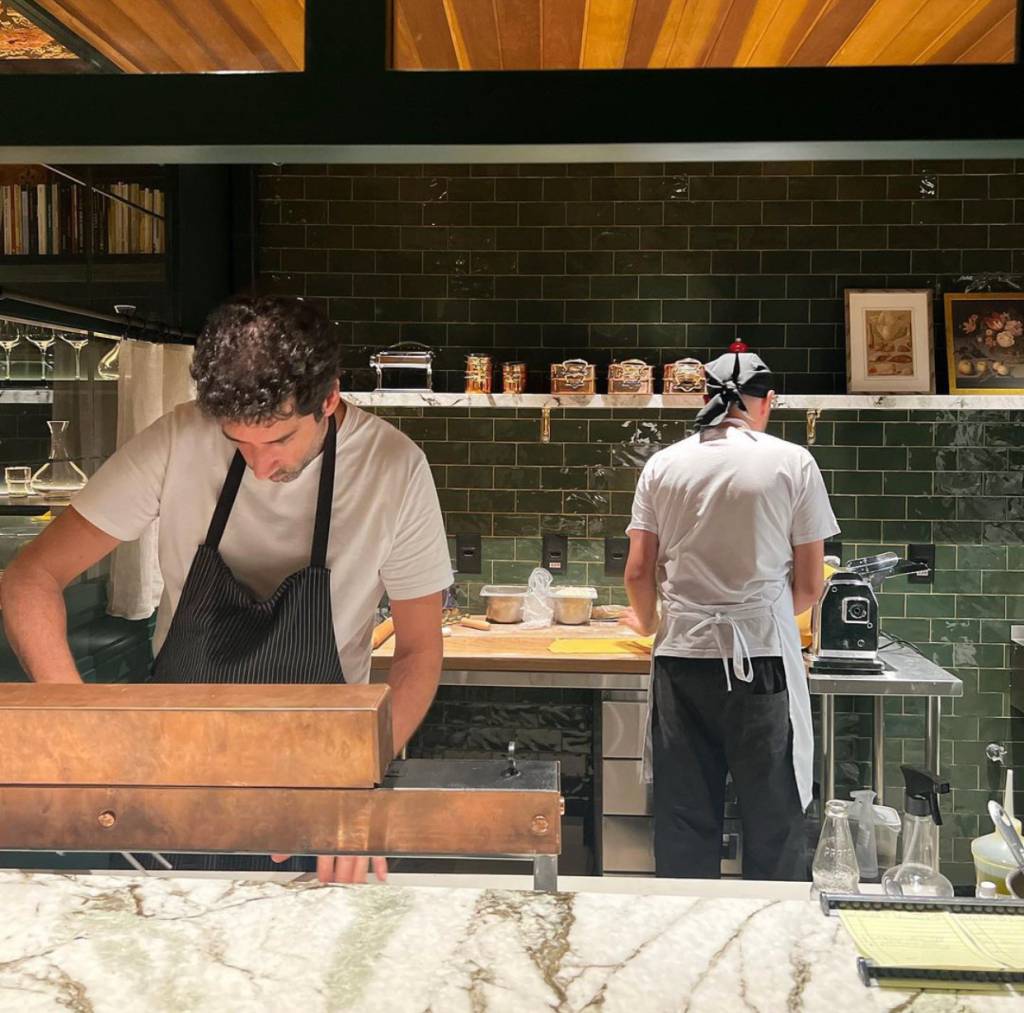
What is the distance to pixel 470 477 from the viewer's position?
16.5 feet

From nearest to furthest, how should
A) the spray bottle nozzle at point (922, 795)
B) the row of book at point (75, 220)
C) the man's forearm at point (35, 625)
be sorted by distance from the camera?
1. the spray bottle nozzle at point (922, 795)
2. the man's forearm at point (35, 625)
3. the row of book at point (75, 220)

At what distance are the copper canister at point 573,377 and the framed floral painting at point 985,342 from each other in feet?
4.91

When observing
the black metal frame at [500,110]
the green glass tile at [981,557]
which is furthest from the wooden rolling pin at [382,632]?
the black metal frame at [500,110]

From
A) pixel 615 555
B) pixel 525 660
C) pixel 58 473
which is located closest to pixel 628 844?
pixel 525 660

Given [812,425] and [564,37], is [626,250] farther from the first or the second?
[564,37]

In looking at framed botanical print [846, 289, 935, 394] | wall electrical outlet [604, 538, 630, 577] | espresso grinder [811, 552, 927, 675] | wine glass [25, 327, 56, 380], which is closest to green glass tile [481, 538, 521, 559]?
wall electrical outlet [604, 538, 630, 577]

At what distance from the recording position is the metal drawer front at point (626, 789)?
4129 mm

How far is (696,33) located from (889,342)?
3727 mm

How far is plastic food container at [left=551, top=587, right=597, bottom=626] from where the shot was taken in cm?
468

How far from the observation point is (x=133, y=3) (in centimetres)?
137

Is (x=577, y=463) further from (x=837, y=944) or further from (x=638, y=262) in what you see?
(x=837, y=944)

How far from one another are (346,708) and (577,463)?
153 inches

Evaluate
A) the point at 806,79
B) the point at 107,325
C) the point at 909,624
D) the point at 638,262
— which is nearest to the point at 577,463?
the point at 638,262

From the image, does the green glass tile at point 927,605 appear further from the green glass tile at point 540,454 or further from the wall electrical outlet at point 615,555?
the green glass tile at point 540,454
